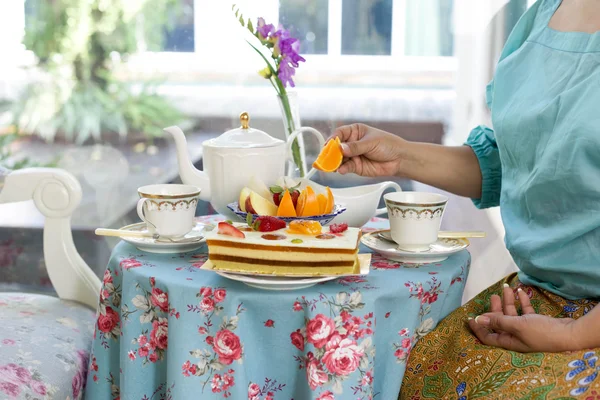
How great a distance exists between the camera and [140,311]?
45.8 inches

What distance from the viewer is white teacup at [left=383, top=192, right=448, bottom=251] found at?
1210mm

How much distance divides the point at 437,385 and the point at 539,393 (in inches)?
7.2

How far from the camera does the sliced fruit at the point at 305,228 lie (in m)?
1.10

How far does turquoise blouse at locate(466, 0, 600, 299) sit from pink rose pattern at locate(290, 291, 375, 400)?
1.15 feet

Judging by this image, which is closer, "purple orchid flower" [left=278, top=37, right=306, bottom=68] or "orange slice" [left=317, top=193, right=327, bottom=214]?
"orange slice" [left=317, top=193, right=327, bottom=214]

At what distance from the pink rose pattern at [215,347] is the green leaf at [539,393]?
40cm

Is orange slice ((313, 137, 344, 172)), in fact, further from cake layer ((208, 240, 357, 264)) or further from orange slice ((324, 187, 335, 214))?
cake layer ((208, 240, 357, 264))

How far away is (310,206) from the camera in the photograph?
123 cm

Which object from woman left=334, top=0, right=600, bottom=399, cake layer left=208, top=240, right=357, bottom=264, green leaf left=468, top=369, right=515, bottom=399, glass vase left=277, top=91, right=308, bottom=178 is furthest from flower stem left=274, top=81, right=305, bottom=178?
green leaf left=468, top=369, right=515, bottom=399

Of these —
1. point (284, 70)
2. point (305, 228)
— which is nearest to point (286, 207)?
point (305, 228)

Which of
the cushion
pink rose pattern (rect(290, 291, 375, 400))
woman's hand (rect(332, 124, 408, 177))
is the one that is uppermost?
woman's hand (rect(332, 124, 408, 177))

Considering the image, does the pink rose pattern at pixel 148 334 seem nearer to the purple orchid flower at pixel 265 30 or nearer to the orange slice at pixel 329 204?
the orange slice at pixel 329 204

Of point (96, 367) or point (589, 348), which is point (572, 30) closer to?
point (589, 348)

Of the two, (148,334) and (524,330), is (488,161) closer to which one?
(524,330)
